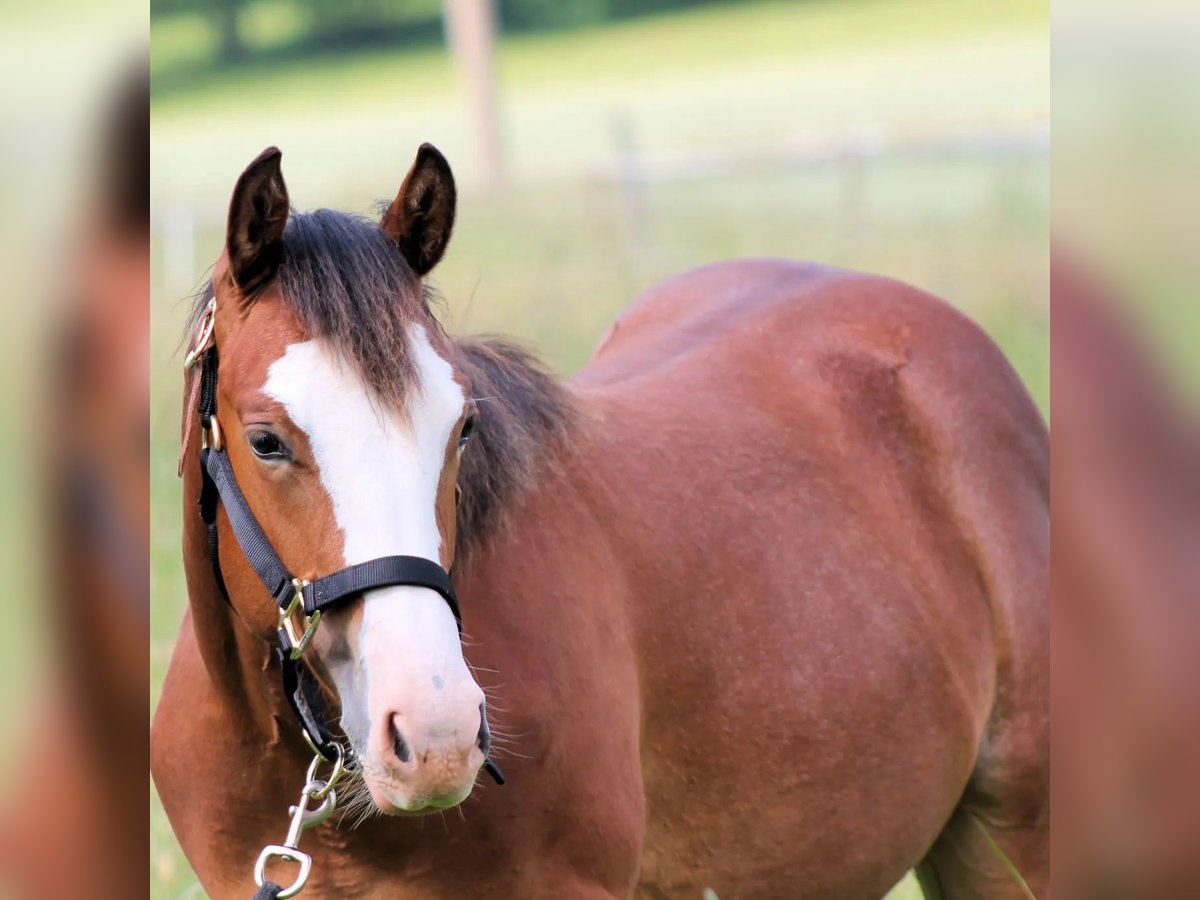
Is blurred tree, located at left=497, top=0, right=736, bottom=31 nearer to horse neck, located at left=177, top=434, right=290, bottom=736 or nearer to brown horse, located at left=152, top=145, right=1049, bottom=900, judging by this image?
brown horse, located at left=152, top=145, right=1049, bottom=900

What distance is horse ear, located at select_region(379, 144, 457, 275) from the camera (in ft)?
7.00

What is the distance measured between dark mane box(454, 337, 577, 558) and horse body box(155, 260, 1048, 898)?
0.04m

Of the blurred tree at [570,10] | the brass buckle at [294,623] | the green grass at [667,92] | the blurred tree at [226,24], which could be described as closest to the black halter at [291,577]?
the brass buckle at [294,623]

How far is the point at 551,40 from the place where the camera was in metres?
22.7

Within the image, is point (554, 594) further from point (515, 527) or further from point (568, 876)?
point (568, 876)

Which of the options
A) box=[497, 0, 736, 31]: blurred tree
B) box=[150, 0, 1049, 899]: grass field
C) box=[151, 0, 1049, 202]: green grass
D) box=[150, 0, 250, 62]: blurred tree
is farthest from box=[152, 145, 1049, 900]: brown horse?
box=[497, 0, 736, 31]: blurred tree

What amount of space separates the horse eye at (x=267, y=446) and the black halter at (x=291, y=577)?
106 millimetres

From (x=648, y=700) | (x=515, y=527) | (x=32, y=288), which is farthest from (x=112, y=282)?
(x=648, y=700)

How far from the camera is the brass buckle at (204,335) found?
2.09 metres

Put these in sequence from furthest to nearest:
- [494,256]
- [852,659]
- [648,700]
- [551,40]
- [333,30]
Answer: [551,40] → [333,30] → [494,256] → [852,659] → [648,700]

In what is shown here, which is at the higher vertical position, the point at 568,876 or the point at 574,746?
the point at 574,746

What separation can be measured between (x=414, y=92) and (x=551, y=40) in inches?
A: 106

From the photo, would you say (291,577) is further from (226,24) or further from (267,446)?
(226,24)

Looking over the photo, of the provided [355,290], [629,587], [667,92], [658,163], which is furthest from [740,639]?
[667,92]
